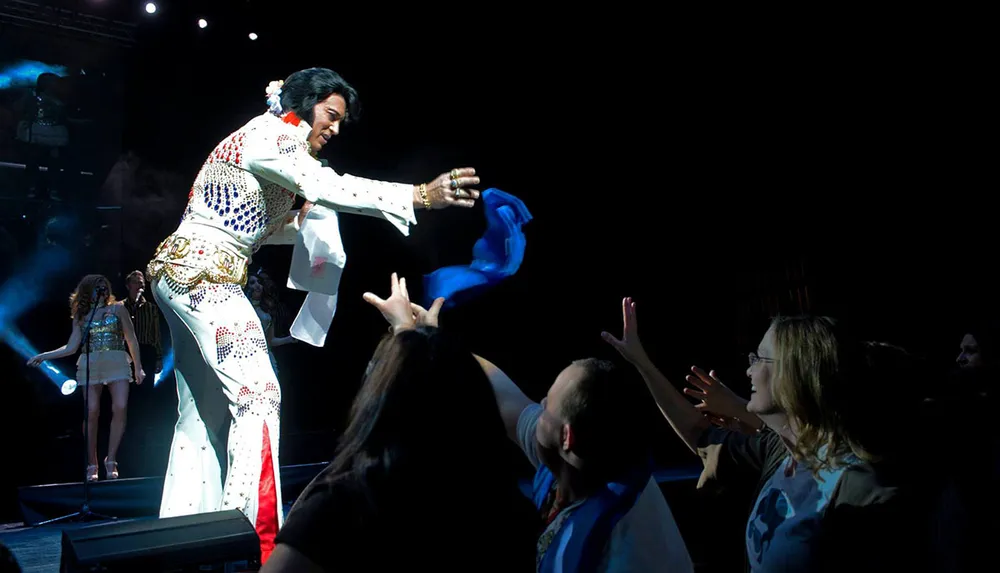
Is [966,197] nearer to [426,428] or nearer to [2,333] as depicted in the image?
[426,428]

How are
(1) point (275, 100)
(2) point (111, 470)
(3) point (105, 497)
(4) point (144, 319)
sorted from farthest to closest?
(4) point (144, 319)
(2) point (111, 470)
(3) point (105, 497)
(1) point (275, 100)

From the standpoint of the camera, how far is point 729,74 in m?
5.50

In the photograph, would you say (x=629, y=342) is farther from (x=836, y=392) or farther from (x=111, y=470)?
(x=111, y=470)

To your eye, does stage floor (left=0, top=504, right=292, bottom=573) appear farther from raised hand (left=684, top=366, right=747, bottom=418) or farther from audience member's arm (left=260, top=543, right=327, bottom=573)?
raised hand (left=684, top=366, right=747, bottom=418)

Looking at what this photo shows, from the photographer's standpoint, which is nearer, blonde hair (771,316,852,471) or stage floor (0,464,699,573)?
blonde hair (771,316,852,471)

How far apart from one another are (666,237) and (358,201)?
4.44m

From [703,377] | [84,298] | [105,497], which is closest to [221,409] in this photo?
[703,377]

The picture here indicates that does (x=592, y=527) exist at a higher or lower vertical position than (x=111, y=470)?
higher

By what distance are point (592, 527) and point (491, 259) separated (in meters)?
1.50

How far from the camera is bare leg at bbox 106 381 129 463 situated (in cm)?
592

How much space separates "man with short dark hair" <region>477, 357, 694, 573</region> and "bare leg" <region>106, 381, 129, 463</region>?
5.56 m

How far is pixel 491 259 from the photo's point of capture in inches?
105

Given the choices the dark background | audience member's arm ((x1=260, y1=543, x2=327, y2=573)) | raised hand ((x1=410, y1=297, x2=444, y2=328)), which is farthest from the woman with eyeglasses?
the dark background

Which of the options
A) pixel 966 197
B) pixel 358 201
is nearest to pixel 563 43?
pixel 966 197
